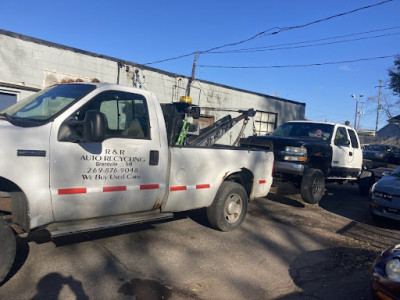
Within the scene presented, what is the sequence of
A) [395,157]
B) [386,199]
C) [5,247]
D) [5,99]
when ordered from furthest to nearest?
[395,157], [5,99], [386,199], [5,247]

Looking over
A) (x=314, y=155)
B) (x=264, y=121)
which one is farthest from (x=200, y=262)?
(x=264, y=121)

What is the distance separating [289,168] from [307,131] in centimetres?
200

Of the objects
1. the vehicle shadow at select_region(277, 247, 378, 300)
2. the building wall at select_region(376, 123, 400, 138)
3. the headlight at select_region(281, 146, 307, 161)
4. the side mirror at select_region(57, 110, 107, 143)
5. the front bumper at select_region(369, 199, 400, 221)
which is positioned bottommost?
the vehicle shadow at select_region(277, 247, 378, 300)

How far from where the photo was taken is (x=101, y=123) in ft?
11.3

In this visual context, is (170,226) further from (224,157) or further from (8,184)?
(8,184)

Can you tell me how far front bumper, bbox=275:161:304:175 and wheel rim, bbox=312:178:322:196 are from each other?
608 millimetres

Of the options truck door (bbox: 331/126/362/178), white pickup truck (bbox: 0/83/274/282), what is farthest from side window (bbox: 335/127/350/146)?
white pickup truck (bbox: 0/83/274/282)

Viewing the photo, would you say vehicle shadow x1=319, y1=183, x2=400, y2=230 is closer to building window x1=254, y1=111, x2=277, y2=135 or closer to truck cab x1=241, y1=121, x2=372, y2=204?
truck cab x1=241, y1=121, x2=372, y2=204

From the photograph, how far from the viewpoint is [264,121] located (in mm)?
20203

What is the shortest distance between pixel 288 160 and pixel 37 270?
5.57 meters

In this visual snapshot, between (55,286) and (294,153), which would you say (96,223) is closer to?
(55,286)

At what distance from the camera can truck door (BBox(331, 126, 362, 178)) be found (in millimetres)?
8742

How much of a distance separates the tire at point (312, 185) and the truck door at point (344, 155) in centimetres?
96

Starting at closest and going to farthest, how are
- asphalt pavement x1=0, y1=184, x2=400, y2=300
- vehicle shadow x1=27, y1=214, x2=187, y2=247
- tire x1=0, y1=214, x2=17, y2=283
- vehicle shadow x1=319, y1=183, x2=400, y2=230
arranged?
1. tire x1=0, y1=214, x2=17, y2=283
2. asphalt pavement x1=0, y1=184, x2=400, y2=300
3. vehicle shadow x1=27, y1=214, x2=187, y2=247
4. vehicle shadow x1=319, y1=183, x2=400, y2=230
